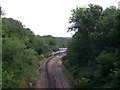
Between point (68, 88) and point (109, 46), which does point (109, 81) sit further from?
point (68, 88)

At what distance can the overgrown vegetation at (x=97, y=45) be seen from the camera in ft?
32.8

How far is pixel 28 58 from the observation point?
1177 cm

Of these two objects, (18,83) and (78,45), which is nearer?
(18,83)

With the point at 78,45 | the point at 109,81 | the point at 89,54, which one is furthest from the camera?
the point at 78,45

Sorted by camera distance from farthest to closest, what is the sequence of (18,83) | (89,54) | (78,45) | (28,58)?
(78,45) → (89,54) → (28,58) → (18,83)

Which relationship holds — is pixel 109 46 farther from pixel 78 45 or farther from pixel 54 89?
pixel 54 89

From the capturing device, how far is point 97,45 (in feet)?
43.1

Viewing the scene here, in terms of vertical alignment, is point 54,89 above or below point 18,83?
below

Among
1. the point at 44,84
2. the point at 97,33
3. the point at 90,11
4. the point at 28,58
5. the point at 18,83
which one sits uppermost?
the point at 90,11

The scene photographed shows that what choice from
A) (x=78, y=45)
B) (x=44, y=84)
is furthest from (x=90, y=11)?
(x=44, y=84)

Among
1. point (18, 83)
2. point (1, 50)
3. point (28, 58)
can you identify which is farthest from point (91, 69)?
point (1, 50)

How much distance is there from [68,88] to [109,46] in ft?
17.6

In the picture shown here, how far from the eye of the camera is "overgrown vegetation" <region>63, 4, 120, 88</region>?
10.0 metres

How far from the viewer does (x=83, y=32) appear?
15.1 m
